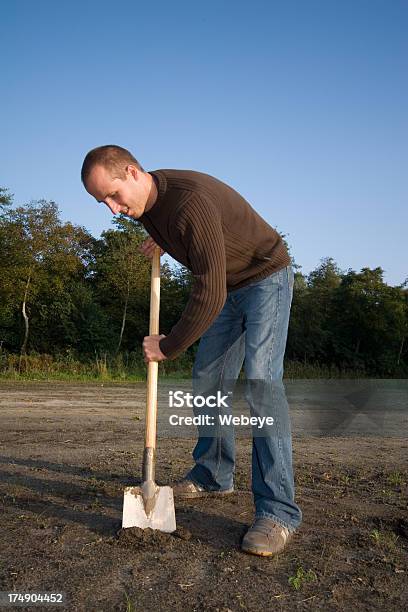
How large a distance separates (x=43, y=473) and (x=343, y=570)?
7.81 feet

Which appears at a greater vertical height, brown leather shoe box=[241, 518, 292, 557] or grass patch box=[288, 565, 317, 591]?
brown leather shoe box=[241, 518, 292, 557]

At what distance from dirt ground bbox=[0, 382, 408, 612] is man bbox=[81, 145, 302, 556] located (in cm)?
25

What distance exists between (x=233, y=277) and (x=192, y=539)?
1333 mm

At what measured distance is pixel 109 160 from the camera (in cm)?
276

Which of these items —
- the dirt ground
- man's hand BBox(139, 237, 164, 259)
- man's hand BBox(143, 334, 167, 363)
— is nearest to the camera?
the dirt ground

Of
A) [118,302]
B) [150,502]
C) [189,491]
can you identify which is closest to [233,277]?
[150,502]

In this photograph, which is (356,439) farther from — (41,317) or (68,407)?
(41,317)

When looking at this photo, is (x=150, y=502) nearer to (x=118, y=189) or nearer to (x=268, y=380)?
(x=268, y=380)

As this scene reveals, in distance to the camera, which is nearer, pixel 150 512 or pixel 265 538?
pixel 265 538

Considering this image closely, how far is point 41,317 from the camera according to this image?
2327cm

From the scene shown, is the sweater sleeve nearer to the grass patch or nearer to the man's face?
the man's face

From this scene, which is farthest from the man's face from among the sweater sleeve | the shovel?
the shovel

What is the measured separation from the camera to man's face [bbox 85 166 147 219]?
277cm

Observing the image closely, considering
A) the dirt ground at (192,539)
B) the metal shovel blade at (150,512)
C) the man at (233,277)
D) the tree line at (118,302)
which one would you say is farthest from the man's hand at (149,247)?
the tree line at (118,302)
